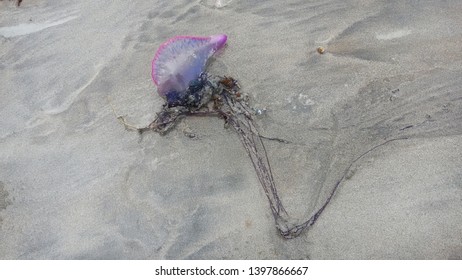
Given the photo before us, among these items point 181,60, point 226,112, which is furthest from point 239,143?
point 181,60

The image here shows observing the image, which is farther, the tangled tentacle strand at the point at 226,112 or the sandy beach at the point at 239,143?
the tangled tentacle strand at the point at 226,112

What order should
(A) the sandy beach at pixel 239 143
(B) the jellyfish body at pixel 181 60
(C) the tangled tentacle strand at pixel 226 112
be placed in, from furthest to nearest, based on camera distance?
(B) the jellyfish body at pixel 181 60, (C) the tangled tentacle strand at pixel 226 112, (A) the sandy beach at pixel 239 143

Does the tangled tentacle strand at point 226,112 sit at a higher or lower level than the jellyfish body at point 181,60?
lower

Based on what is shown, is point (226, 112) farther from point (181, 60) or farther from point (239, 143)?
point (181, 60)

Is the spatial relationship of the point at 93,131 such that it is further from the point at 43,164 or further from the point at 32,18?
the point at 32,18


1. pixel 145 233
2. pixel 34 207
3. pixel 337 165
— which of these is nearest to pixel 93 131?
pixel 34 207
